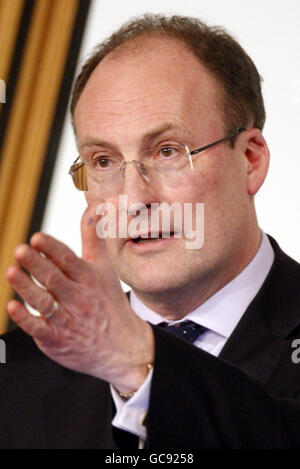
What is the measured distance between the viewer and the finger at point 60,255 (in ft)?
3.18

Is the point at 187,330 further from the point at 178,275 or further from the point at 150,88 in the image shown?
the point at 150,88

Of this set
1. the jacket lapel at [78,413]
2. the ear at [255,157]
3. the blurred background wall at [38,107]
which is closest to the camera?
the jacket lapel at [78,413]

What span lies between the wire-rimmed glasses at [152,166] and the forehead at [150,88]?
0.07 metres

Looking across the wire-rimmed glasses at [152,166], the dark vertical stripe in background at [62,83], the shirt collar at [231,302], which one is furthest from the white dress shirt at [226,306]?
the dark vertical stripe in background at [62,83]

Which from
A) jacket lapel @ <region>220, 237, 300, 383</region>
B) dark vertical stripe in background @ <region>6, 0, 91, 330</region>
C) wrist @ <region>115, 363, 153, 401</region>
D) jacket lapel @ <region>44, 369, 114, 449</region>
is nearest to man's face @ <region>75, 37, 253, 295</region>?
jacket lapel @ <region>220, 237, 300, 383</region>

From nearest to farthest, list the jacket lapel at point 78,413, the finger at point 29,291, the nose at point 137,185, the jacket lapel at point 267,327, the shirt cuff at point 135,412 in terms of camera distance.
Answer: the finger at point 29,291
the shirt cuff at point 135,412
the jacket lapel at point 78,413
the jacket lapel at point 267,327
the nose at point 137,185

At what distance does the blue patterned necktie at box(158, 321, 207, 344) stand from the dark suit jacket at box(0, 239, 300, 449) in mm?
133

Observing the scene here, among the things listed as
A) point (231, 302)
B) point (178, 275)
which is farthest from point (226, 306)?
point (178, 275)

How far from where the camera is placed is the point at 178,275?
1.69m

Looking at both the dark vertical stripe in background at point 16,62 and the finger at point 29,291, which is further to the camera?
the dark vertical stripe in background at point 16,62

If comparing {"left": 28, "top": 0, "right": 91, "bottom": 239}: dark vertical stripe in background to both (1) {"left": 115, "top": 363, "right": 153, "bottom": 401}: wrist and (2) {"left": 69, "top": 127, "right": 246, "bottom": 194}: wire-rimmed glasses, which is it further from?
(1) {"left": 115, "top": 363, "right": 153, "bottom": 401}: wrist

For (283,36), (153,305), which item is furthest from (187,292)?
(283,36)

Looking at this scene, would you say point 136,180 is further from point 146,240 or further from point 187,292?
point 187,292

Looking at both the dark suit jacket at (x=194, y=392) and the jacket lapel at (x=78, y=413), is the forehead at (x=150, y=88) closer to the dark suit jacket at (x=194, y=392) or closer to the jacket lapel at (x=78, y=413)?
the dark suit jacket at (x=194, y=392)
